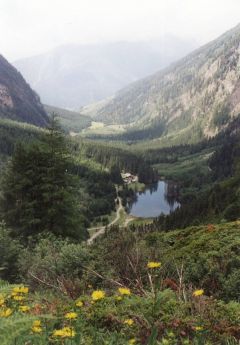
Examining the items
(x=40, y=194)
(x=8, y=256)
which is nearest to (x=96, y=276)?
(x=8, y=256)

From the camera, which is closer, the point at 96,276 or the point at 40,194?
the point at 96,276

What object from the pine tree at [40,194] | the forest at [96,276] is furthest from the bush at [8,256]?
the pine tree at [40,194]

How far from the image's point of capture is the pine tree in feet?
151

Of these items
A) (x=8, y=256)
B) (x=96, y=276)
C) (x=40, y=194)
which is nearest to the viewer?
(x=96, y=276)

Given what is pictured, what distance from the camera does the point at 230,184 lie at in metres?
141

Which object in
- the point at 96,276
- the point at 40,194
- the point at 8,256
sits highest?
the point at 40,194

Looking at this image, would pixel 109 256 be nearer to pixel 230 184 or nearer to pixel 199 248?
pixel 199 248

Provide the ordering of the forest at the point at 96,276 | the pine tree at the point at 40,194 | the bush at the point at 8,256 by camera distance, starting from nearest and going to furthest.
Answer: the forest at the point at 96,276 < the bush at the point at 8,256 < the pine tree at the point at 40,194

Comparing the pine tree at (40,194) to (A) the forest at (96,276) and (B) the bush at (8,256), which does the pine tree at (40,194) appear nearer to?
(A) the forest at (96,276)

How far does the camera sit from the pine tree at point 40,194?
151 ft

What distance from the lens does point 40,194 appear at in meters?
47.0

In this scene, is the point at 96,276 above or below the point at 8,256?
above

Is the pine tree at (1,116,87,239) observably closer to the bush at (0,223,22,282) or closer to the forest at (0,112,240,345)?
the forest at (0,112,240,345)

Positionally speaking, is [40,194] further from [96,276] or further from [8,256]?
[96,276]
